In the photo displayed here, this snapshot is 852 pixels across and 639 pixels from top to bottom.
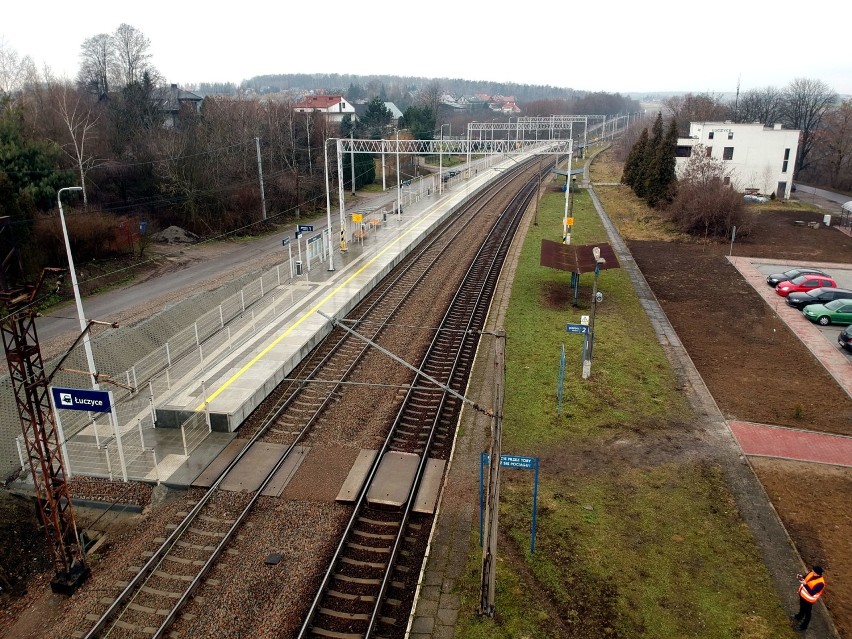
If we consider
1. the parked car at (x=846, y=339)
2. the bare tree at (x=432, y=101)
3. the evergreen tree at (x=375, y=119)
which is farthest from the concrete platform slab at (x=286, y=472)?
the bare tree at (x=432, y=101)

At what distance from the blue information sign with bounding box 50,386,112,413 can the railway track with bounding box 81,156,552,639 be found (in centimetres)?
276

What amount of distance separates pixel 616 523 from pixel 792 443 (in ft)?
21.0

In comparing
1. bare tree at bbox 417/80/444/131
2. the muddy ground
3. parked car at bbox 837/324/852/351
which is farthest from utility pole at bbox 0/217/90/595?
bare tree at bbox 417/80/444/131

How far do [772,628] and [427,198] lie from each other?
5279 cm

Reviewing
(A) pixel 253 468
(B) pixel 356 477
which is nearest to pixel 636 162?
(B) pixel 356 477

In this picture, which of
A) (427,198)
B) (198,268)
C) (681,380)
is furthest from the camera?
(427,198)

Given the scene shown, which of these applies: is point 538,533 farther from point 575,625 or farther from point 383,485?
point 383,485

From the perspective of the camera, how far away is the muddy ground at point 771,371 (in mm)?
12430

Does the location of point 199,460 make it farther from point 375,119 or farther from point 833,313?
point 375,119

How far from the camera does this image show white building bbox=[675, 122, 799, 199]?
194 ft

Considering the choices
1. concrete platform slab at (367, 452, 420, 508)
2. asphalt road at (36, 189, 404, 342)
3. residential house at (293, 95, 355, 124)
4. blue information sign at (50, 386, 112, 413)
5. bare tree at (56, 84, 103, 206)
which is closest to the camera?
blue information sign at (50, 386, 112, 413)

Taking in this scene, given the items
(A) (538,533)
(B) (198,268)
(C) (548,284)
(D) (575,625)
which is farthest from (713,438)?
(B) (198,268)

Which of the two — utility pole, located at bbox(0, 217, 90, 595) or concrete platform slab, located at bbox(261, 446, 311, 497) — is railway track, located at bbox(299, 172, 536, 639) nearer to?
concrete platform slab, located at bbox(261, 446, 311, 497)

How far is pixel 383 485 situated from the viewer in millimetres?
Result: 13742
